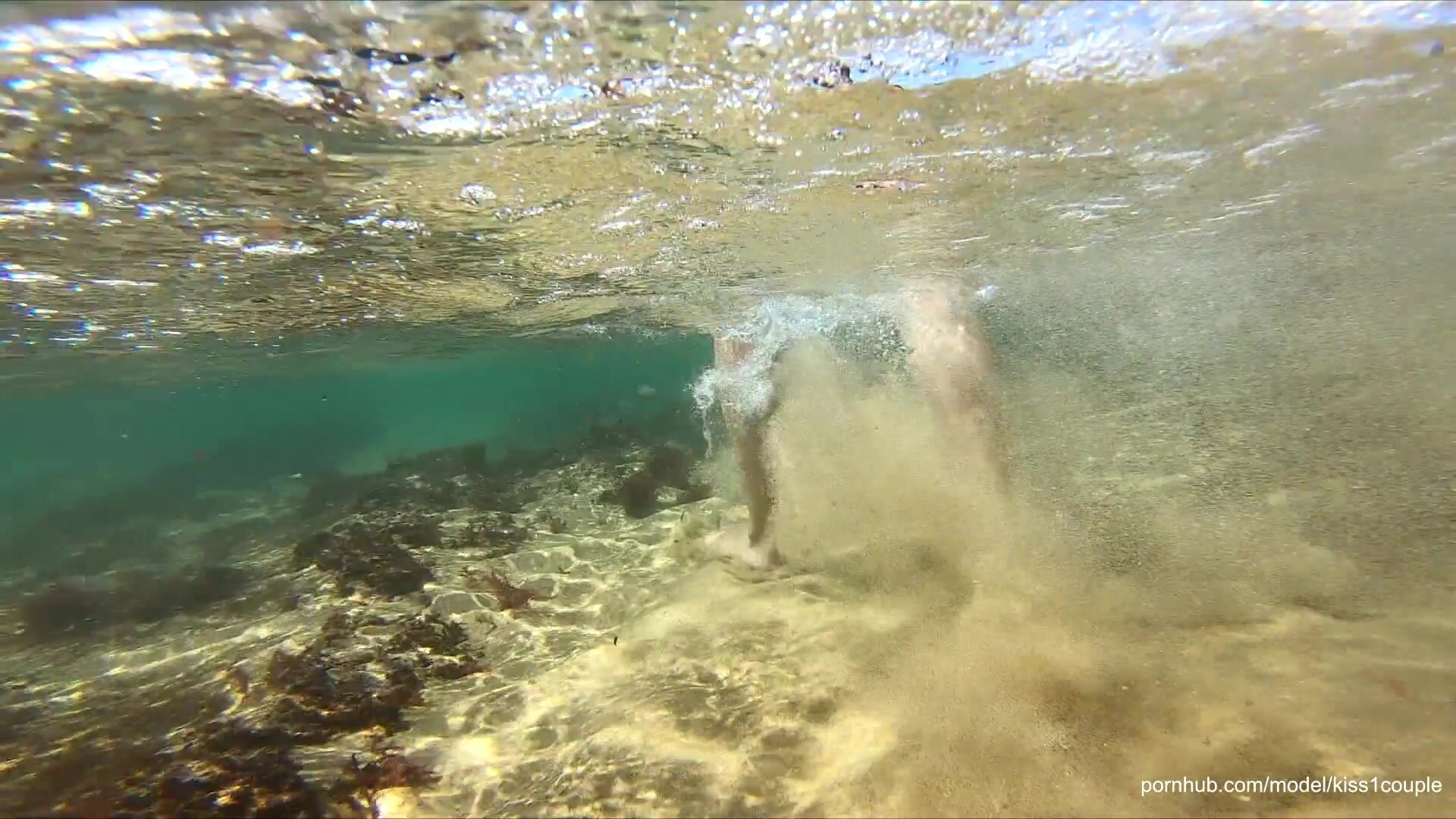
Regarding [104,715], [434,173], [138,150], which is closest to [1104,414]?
[434,173]

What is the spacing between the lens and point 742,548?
38.4 ft

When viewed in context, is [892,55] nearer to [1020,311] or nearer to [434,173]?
[434,173]

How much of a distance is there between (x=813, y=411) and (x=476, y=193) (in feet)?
24.8

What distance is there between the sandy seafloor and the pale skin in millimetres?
1113

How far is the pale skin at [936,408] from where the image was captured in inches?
444

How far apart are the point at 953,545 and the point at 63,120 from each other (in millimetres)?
11506

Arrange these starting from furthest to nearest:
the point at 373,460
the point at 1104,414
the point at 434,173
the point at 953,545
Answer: the point at 373,460, the point at 1104,414, the point at 953,545, the point at 434,173

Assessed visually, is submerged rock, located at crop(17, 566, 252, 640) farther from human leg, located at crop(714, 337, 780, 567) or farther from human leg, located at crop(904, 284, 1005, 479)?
human leg, located at crop(904, 284, 1005, 479)

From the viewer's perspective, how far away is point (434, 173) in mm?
8000

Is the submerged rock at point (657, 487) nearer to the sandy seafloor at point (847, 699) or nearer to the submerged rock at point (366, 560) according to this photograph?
the sandy seafloor at point (847, 699)

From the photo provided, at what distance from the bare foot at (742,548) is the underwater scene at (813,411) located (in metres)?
0.09

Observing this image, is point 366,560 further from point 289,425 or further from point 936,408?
point 289,425

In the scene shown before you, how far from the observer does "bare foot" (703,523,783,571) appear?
36.2 ft

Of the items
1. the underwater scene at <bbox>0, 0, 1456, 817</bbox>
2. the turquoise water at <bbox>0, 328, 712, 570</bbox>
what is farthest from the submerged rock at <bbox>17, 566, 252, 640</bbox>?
the turquoise water at <bbox>0, 328, 712, 570</bbox>
